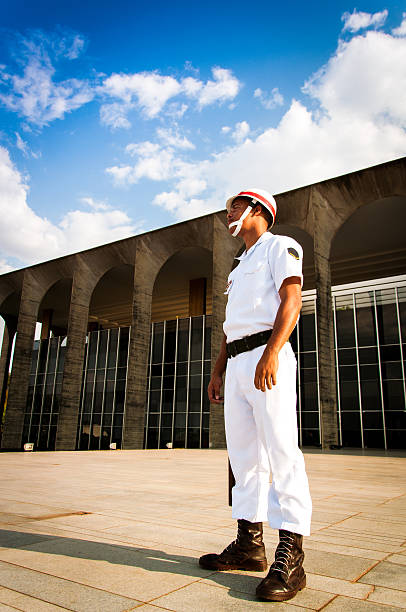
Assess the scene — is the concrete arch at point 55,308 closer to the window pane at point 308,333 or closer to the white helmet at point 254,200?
the window pane at point 308,333

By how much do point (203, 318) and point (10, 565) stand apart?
24636 millimetres

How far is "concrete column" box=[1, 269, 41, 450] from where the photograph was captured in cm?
2848

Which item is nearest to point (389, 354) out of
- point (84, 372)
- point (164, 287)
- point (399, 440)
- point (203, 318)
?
point (399, 440)

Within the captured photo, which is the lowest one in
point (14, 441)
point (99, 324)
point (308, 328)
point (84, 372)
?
point (14, 441)

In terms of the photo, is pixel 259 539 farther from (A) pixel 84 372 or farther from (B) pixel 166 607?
(A) pixel 84 372

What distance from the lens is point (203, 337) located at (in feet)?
87.4

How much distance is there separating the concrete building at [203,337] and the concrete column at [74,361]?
7 cm

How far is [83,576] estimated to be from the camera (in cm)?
223

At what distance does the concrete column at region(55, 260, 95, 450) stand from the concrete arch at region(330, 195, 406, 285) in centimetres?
1611

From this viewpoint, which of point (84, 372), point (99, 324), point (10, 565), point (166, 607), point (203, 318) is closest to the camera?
point (166, 607)

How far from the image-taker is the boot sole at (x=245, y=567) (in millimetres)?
2410

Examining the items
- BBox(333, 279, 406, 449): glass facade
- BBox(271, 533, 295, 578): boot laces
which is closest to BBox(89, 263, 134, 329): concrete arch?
BBox(333, 279, 406, 449): glass facade

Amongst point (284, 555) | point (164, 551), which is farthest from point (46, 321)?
point (284, 555)

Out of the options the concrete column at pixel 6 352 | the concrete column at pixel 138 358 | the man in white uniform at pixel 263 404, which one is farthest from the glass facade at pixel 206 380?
the man in white uniform at pixel 263 404
